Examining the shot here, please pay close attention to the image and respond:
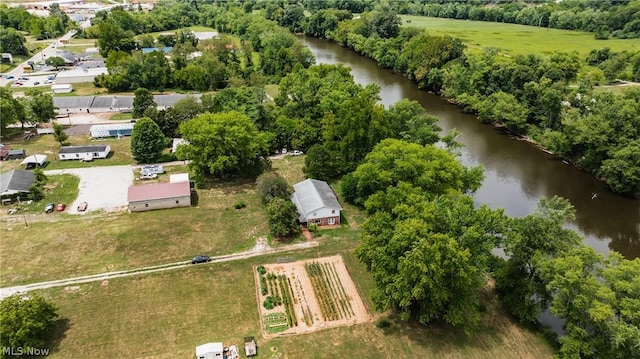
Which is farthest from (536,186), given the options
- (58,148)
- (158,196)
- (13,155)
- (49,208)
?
(13,155)

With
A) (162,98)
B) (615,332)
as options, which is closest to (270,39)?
(162,98)

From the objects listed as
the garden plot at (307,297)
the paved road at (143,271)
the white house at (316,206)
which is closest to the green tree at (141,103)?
the white house at (316,206)

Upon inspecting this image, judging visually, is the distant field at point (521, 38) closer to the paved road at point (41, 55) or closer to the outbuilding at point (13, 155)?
the outbuilding at point (13, 155)

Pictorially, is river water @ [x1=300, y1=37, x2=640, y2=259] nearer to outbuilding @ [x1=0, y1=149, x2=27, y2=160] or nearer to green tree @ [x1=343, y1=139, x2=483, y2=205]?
green tree @ [x1=343, y1=139, x2=483, y2=205]

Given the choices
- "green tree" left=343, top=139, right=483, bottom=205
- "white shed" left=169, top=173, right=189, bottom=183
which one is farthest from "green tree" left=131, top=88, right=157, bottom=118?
"green tree" left=343, top=139, right=483, bottom=205

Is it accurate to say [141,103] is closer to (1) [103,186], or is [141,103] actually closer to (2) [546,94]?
(1) [103,186]
